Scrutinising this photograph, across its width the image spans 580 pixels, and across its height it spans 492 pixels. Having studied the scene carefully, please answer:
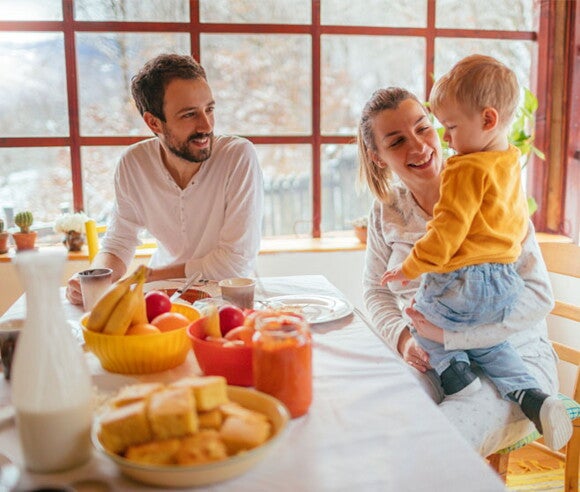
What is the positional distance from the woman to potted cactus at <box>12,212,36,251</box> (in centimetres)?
183

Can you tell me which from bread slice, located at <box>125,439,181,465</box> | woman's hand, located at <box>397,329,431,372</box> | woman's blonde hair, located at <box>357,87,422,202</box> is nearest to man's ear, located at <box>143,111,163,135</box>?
woman's blonde hair, located at <box>357,87,422,202</box>

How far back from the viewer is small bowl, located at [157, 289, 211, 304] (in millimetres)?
1552

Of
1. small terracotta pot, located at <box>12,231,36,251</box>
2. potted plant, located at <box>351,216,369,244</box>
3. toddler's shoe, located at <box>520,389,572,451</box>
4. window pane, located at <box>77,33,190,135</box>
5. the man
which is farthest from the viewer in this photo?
potted plant, located at <box>351,216,369,244</box>

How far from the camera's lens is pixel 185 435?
2.40 feet

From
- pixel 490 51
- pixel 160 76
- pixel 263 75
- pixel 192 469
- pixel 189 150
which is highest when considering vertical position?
pixel 490 51

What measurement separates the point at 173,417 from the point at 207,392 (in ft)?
0.20

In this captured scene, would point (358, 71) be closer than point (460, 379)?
No

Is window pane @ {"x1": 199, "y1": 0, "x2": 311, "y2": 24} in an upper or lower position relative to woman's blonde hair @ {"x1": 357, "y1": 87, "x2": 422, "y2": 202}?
upper

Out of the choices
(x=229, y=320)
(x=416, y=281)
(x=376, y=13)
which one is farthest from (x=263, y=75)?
(x=229, y=320)

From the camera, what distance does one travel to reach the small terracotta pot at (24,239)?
294cm

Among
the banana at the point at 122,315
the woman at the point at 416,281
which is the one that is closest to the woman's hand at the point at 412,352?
the woman at the point at 416,281

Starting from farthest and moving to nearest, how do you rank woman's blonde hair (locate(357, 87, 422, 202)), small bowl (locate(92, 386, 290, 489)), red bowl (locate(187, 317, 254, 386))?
woman's blonde hair (locate(357, 87, 422, 202))
red bowl (locate(187, 317, 254, 386))
small bowl (locate(92, 386, 290, 489))

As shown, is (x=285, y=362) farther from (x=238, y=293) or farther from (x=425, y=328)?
(x=425, y=328)

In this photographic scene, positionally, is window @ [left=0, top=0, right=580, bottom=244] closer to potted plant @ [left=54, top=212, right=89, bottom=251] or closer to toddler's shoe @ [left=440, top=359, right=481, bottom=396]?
potted plant @ [left=54, top=212, right=89, bottom=251]
